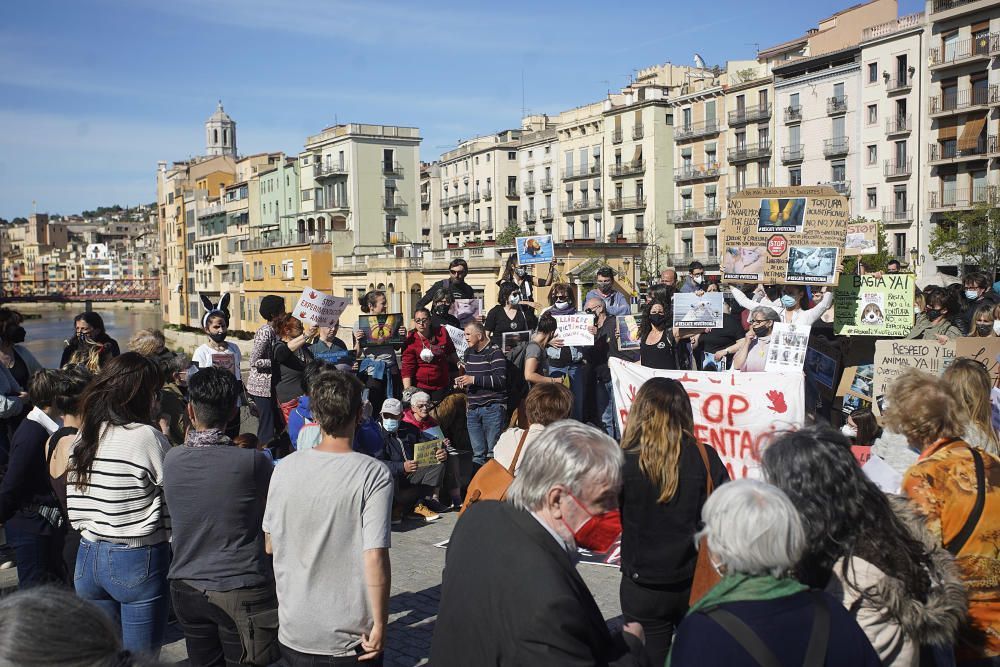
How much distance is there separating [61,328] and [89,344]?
121 meters

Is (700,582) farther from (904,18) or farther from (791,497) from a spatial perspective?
(904,18)

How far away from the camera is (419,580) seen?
23.1ft

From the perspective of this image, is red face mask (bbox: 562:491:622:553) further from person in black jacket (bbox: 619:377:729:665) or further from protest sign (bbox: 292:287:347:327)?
protest sign (bbox: 292:287:347:327)

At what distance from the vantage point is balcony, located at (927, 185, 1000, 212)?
4709 centimetres

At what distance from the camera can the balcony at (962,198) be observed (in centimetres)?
4709

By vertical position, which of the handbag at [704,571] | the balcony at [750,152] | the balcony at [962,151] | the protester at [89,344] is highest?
the balcony at [750,152]

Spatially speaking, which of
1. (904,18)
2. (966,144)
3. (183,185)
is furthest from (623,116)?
→ (183,185)

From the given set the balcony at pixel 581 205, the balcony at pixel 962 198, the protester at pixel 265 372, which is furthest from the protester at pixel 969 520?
the balcony at pixel 581 205

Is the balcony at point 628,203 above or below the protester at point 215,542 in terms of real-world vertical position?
above

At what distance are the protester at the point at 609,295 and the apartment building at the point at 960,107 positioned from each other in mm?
42575

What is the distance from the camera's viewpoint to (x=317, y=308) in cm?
948

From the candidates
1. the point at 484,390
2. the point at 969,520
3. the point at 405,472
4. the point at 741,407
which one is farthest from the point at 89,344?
the point at 969,520

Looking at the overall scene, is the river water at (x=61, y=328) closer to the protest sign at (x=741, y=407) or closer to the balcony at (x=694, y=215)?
the balcony at (x=694, y=215)

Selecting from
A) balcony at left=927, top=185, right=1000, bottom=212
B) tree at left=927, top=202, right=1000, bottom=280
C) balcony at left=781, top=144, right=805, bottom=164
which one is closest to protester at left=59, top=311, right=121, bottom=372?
tree at left=927, top=202, right=1000, bottom=280
